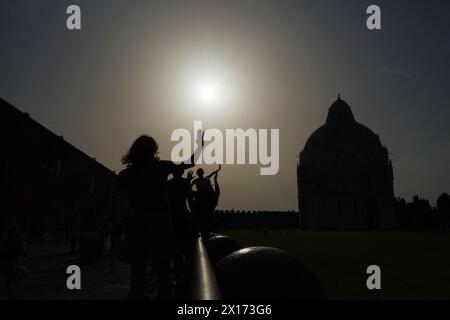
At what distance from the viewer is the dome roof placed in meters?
130

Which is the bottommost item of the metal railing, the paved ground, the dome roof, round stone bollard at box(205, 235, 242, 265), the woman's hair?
the paved ground

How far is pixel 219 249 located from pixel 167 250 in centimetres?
358

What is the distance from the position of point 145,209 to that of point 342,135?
12910 cm

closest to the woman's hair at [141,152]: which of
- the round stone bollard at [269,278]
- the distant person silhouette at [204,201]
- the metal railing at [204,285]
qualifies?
the round stone bollard at [269,278]

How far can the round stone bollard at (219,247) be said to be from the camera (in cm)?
838

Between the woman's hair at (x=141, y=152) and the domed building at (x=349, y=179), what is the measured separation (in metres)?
126

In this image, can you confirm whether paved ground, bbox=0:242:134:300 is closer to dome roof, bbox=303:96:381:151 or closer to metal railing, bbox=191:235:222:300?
metal railing, bbox=191:235:222:300

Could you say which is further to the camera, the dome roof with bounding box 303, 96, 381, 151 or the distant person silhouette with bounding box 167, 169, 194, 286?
the dome roof with bounding box 303, 96, 381, 151

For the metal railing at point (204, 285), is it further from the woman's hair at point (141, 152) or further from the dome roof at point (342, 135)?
the dome roof at point (342, 135)

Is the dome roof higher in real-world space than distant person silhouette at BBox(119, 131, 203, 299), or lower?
higher

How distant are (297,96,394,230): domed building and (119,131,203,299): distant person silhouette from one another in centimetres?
12580

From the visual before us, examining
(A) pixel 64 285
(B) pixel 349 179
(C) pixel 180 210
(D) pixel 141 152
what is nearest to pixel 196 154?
(D) pixel 141 152

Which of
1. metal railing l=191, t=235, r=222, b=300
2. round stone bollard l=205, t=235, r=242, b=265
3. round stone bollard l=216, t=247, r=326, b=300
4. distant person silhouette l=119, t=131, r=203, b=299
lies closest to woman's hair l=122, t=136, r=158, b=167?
distant person silhouette l=119, t=131, r=203, b=299
